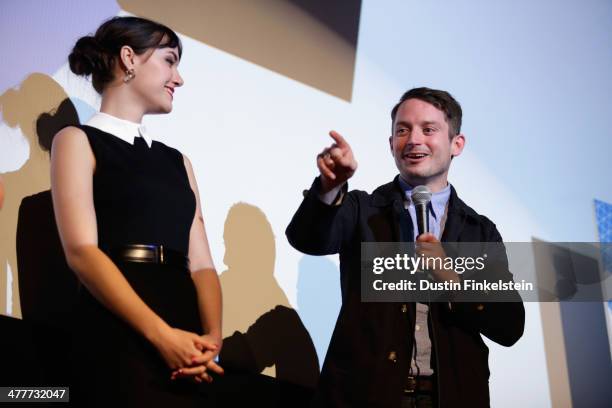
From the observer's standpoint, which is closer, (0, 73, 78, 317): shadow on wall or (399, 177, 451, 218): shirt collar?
(0, 73, 78, 317): shadow on wall

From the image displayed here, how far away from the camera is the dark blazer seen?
171 cm

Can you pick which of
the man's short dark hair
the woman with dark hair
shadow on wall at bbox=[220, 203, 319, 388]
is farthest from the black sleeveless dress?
the man's short dark hair

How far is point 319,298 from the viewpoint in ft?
7.75

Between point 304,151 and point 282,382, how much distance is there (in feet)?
2.70

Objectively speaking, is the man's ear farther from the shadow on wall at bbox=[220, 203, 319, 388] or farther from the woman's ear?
the woman's ear

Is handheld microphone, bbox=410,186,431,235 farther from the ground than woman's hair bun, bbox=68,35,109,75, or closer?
closer

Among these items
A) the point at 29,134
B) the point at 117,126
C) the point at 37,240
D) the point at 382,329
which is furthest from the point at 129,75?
the point at 382,329

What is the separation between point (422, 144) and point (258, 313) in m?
0.77

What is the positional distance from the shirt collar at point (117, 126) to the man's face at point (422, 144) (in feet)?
2.62

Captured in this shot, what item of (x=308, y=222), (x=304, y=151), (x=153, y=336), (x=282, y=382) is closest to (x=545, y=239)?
(x=304, y=151)

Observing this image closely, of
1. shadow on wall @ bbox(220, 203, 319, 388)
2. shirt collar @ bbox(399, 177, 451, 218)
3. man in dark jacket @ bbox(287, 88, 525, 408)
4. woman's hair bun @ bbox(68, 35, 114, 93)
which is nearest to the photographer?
man in dark jacket @ bbox(287, 88, 525, 408)

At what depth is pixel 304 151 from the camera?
2.44 metres

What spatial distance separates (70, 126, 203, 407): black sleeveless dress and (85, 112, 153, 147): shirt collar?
0.02 m

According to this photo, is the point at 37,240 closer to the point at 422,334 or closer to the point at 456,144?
the point at 422,334
